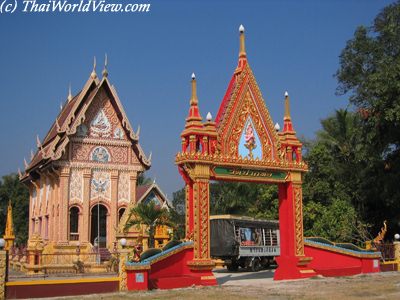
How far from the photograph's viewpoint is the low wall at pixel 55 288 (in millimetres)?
13852

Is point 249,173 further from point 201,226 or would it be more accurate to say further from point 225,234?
point 225,234

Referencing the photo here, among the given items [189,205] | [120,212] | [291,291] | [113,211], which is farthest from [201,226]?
[120,212]

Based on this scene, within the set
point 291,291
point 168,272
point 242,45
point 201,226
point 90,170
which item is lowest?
point 291,291

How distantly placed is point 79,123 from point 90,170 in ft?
8.97

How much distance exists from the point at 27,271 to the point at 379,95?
1796cm

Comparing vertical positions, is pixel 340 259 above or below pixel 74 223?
below

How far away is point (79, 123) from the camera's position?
30.9m

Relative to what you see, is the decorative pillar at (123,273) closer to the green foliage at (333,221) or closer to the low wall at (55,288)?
the low wall at (55,288)

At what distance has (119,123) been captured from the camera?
3266cm

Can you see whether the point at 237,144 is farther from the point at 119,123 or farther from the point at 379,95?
the point at 119,123

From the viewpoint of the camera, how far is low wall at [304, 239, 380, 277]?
1945cm

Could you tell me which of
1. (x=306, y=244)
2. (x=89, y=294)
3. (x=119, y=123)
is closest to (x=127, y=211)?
(x=119, y=123)

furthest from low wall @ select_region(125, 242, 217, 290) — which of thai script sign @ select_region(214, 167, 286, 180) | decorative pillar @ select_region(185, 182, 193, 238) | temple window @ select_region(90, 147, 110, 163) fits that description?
temple window @ select_region(90, 147, 110, 163)

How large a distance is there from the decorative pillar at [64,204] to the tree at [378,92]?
1556 centimetres
